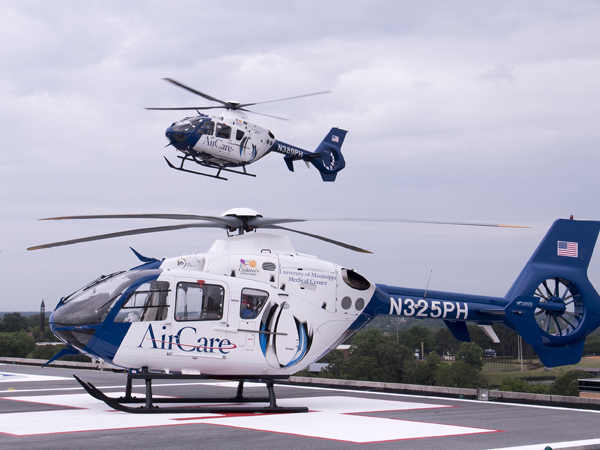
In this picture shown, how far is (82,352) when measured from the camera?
41.2 feet

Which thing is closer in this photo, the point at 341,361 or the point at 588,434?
the point at 588,434

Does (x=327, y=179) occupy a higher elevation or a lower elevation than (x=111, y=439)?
higher

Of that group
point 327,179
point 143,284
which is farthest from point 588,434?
point 327,179

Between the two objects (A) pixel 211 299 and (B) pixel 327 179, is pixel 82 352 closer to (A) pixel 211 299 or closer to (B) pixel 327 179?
(A) pixel 211 299

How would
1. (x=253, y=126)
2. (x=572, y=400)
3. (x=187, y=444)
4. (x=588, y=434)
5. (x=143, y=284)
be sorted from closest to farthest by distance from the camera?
(x=187, y=444)
(x=588, y=434)
(x=143, y=284)
(x=572, y=400)
(x=253, y=126)

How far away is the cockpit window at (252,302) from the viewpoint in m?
13.0

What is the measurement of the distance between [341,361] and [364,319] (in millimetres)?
74363

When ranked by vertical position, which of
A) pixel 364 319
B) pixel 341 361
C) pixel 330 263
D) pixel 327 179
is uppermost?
pixel 327 179

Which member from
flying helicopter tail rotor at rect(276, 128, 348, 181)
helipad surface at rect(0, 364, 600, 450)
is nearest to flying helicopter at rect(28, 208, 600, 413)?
helipad surface at rect(0, 364, 600, 450)

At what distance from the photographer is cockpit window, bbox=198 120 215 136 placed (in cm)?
2405

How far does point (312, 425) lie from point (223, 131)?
1524 centimetres

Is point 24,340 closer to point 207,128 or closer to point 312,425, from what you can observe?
point 207,128

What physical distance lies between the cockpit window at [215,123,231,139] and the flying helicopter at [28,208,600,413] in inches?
427

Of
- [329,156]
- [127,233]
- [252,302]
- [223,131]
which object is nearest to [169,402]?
[252,302]
